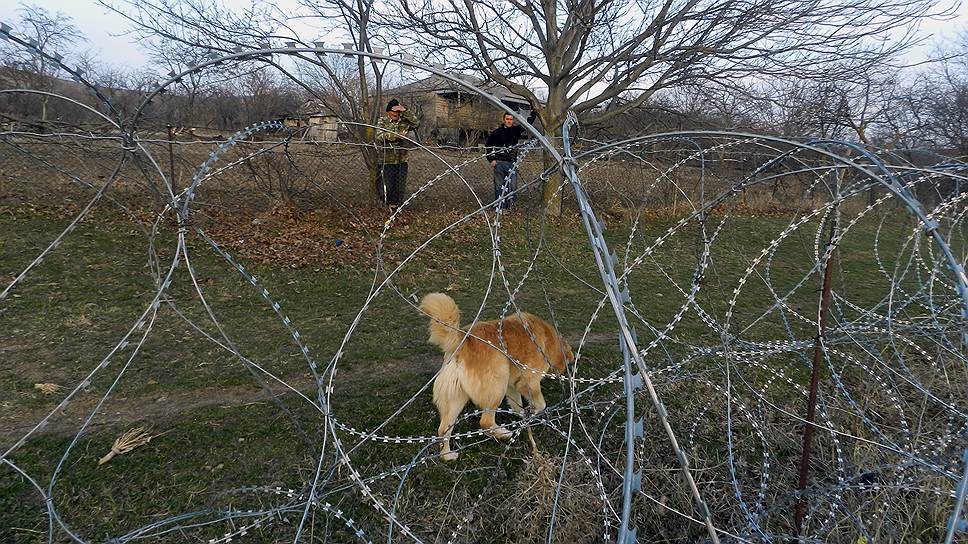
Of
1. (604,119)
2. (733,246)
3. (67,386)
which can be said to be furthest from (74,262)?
(733,246)

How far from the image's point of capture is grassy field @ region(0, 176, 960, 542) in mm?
2967

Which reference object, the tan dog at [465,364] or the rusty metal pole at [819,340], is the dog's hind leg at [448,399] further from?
the rusty metal pole at [819,340]

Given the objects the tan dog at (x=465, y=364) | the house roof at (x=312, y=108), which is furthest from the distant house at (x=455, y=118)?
the tan dog at (x=465, y=364)

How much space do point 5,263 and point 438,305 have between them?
7160 millimetres

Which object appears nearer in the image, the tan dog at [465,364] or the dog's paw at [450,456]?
the tan dog at [465,364]

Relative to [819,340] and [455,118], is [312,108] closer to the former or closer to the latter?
[455,118]

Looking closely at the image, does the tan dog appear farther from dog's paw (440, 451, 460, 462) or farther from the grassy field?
the grassy field

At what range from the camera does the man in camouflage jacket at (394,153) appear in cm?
964

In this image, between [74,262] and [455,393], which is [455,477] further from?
[74,262]

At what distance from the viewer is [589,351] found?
18.1 feet

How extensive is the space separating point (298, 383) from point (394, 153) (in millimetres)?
6958

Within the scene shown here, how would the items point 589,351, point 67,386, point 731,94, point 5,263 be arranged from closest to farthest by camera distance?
point 67,386 < point 589,351 < point 5,263 < point 731,94

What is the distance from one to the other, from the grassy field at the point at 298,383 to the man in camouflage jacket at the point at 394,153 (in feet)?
6.67

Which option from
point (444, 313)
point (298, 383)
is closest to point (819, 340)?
point (444, 313)
